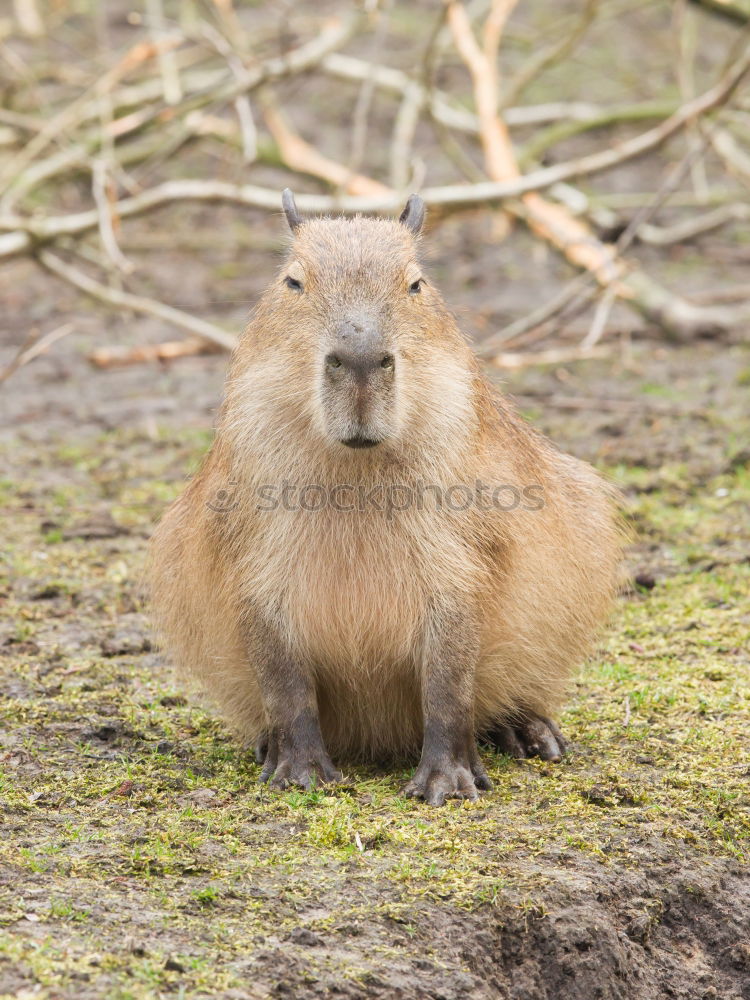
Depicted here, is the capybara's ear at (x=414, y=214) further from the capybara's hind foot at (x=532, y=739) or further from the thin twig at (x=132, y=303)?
the thin twig at (x=132, y=303)

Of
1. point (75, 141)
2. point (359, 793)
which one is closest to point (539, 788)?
point (359, 793)

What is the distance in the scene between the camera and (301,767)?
3.44 m

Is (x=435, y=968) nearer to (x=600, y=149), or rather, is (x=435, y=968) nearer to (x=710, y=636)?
(x=710, y=636)

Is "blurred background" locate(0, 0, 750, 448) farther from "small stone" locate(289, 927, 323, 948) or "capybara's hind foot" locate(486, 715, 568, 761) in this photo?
"small stone" locate(289, 927, 323, 948)

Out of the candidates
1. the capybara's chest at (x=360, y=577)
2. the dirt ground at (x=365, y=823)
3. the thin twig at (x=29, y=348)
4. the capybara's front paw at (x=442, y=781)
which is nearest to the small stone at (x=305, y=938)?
the dirt ground at (x=365, y=823)

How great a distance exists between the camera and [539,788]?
11.5 feet

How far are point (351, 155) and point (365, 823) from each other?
241 inches

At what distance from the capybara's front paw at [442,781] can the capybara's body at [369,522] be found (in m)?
0.01

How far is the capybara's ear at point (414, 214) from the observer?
12.2 ft

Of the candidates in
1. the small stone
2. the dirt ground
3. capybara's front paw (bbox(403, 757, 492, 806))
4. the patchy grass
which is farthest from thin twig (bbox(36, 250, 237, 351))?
the small stone

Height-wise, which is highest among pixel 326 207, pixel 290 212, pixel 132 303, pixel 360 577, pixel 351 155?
pixel 351 155

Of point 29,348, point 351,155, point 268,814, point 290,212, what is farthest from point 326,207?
point 268,814

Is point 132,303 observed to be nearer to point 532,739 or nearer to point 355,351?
point 532,739

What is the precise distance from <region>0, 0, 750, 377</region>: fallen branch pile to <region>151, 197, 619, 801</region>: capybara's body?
3.62 m
